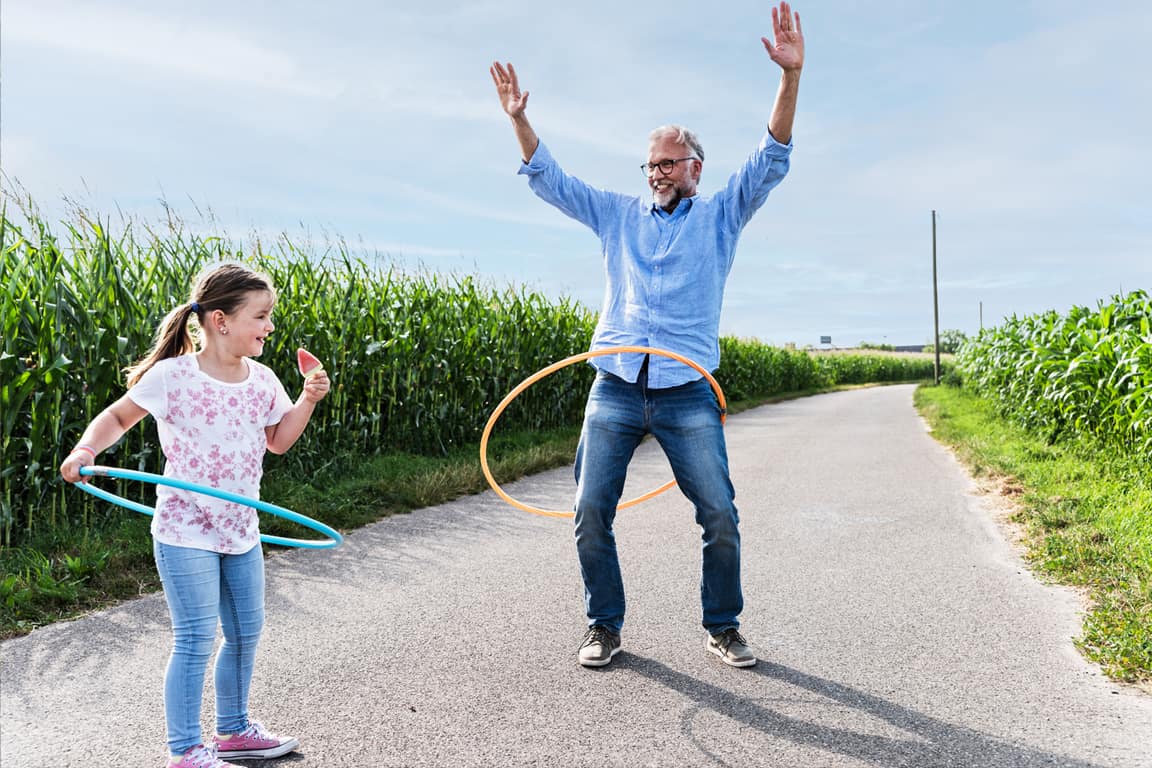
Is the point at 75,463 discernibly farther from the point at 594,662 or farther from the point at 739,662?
the point at 739,662

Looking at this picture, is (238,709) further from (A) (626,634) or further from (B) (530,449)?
(B) (530,449)

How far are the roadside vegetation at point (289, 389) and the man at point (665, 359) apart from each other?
301cm

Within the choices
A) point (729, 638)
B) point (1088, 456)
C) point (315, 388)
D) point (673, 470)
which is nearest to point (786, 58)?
point (673, 470)

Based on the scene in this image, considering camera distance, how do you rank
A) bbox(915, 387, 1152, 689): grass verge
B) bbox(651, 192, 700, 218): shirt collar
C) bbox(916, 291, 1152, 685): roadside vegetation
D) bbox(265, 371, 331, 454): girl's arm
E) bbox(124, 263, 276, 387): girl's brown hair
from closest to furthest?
bbox(124, 263, 276, 387): girl's brown hair
bbox(265, 371, 331, 454): girl's arm
bbox(651, 192, 700, 218): shirt collar
bbox(915, 387, 1152, 689): grass verge
bbox(916, 291, 1152, 685): roadside vegetation

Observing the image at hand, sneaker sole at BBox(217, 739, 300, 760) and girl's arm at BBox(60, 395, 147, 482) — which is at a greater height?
girl's arm at BBox(60, 395, 147, 482)

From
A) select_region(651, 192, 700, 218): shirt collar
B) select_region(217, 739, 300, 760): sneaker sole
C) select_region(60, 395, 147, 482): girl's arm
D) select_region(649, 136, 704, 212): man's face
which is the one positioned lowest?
select_region(217, 739, 300, 760): sneaker sole

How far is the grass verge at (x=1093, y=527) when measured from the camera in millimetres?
4273

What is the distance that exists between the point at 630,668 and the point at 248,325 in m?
2.19

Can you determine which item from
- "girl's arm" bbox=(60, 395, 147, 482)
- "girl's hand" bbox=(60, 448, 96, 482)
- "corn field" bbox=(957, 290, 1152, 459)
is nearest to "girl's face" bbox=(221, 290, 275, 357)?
"girl's arm" bbox=(60, 395, 147, 482)

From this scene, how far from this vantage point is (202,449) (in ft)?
9.95

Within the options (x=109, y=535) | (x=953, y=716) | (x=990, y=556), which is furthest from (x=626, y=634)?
(x=109, y=535)

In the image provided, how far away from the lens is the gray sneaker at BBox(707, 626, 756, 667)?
Result: 4.01 m

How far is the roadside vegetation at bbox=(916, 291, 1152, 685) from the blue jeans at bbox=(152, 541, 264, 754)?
363cm

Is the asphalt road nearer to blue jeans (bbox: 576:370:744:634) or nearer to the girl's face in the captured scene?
blue jeans (bbox: 576:370:744:634)
